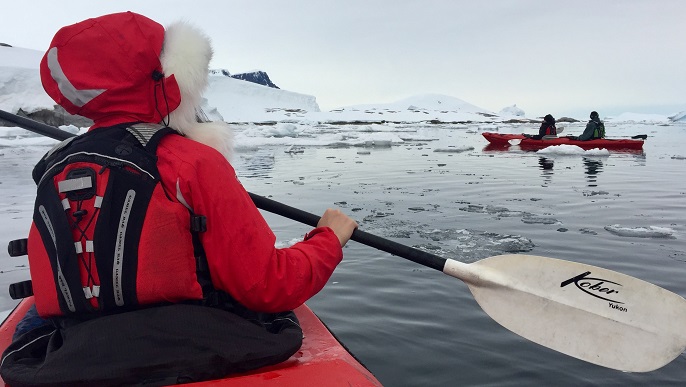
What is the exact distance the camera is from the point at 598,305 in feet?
7.97

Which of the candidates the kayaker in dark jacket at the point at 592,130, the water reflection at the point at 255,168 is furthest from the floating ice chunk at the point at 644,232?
the kayaker in dark jacket at the point at 592,130

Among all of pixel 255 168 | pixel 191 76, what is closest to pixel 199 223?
pixel 191 76

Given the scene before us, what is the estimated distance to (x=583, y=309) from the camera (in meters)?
2.44

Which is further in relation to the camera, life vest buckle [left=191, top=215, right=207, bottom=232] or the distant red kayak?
the distant red kayak

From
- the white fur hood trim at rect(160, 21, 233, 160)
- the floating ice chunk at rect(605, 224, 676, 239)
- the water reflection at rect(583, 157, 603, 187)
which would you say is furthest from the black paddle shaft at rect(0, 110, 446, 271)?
the water reflection at rect(583, 157, 603, 187)

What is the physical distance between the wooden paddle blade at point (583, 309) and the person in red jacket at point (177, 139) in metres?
1.31

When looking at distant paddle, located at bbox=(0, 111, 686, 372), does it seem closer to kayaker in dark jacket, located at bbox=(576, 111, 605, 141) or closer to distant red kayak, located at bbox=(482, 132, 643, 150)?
distant red kayak, located at bbox=(482, 132, 643, 150)

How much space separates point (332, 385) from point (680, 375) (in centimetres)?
193

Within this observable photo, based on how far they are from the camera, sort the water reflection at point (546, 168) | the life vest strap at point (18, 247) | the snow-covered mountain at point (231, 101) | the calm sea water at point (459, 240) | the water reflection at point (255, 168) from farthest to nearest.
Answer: the snow-covered mountain at point (231, 101), the water reflection at point (255, 168), the water reflection at point (546, 168), the calm sea water at point (459, 240), the life vest strap at point (18, 247)

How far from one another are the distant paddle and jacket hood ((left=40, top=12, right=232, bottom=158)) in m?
0.93

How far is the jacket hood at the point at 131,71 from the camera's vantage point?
4.80ft

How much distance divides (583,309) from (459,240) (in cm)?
235

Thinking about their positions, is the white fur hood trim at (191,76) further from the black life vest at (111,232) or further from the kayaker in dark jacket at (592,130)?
the kayaker in dark jacket at (592,130)

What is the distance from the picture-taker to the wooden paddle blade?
2.31 m
